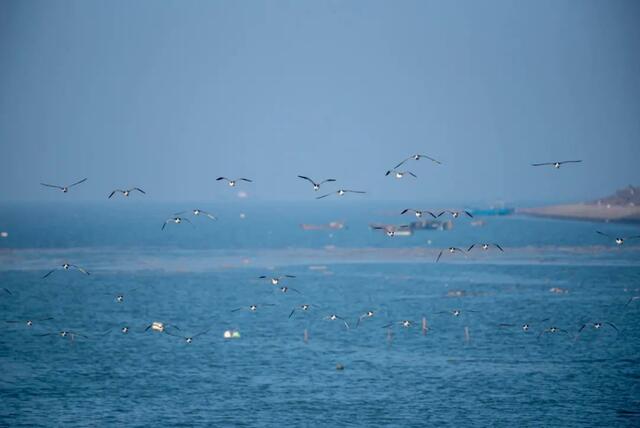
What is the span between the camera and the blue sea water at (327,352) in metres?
68.9

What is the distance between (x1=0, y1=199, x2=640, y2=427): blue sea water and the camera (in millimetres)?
68875

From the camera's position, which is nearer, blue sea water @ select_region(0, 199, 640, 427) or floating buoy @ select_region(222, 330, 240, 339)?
blue sea water @ select_region(0, 199, 640, 427)

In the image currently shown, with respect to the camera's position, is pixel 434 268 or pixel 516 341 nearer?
pixel 516 341

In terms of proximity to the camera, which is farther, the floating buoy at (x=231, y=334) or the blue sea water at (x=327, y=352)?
the floating buoy at (x=231, y=334)

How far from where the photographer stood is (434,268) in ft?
552

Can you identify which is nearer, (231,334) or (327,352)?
(327,352)

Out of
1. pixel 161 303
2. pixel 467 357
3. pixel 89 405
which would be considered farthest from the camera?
pixel 161 303

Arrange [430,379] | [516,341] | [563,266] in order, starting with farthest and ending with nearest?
[563,266] < [516,341] < [430,379]

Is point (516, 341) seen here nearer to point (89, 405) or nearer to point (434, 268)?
point (89, 405)

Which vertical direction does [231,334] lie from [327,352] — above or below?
above

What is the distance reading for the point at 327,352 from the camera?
90062 mm

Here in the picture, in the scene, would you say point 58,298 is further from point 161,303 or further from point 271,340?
point 271,340

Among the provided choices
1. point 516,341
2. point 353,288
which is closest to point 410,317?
point 516,341

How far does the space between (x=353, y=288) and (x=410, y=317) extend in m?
29.8
